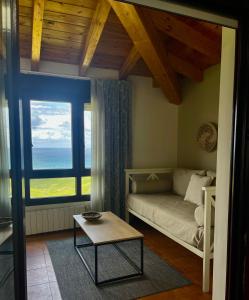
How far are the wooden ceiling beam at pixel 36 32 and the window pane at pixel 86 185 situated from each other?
5.88 ft

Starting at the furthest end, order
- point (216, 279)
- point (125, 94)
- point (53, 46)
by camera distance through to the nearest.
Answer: point (125, 94) < point (53, 46) < point (216, 279)

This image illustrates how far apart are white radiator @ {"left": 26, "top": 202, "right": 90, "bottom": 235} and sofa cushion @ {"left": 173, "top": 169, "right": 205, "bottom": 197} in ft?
4.73

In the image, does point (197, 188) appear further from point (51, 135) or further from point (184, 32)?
point (51, 135)

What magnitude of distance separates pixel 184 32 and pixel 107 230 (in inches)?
95.2

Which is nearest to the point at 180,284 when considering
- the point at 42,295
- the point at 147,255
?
A: the point at 147,255

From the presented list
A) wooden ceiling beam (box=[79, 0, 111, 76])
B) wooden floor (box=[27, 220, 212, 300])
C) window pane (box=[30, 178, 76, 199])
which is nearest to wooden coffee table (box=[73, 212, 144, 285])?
wooden floor (box=[27, 220, 212, 300])

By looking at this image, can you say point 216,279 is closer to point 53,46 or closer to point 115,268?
point 115,268

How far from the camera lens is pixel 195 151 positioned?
12.8ft

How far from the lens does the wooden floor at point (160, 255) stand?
209 cm

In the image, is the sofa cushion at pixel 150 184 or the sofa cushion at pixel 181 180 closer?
the sofa cushion at pixel 181 180

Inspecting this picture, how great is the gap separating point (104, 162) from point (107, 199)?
589 mm

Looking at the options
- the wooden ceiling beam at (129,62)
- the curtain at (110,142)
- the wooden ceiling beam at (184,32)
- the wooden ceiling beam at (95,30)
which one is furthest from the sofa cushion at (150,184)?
the wooden ceiling beam at (184,32)

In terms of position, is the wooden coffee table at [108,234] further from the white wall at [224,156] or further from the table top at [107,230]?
the white wall at [224,156]

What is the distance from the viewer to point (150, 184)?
12.5ft
